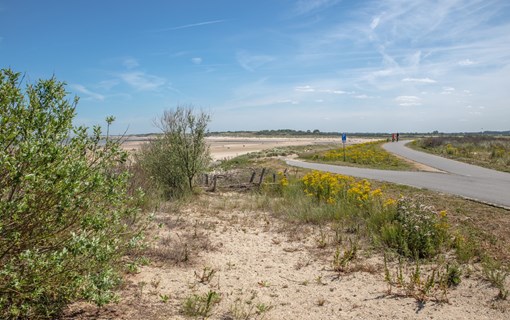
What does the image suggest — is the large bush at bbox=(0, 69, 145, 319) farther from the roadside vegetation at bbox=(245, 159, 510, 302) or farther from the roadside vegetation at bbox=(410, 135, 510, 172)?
the roadside vegetation at bbox=(410, 135, 510, 172)

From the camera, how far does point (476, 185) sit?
13656 millimetres

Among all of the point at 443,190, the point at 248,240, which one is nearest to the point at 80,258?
the point at 248,240

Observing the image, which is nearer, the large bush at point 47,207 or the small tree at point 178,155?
the large bush at point 47,207

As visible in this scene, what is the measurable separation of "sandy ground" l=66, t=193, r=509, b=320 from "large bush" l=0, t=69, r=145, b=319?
1014 millimetres

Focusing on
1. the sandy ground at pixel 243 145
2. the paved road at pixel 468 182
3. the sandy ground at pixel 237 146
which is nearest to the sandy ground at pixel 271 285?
the paved road at pixel 468 182

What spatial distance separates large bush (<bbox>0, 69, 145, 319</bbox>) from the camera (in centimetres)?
319

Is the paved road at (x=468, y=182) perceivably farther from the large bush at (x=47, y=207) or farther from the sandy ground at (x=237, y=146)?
the sandy ground at (x=237, y=146)

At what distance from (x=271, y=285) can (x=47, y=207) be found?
3.66m

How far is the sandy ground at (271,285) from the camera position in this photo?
4.80 m

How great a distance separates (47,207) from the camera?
11.4 feet

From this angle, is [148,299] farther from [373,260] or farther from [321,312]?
[373,260]

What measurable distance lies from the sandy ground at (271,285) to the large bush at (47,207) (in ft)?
3.33

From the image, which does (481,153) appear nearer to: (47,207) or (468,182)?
(468,182)

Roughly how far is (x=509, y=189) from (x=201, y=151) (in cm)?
1120
